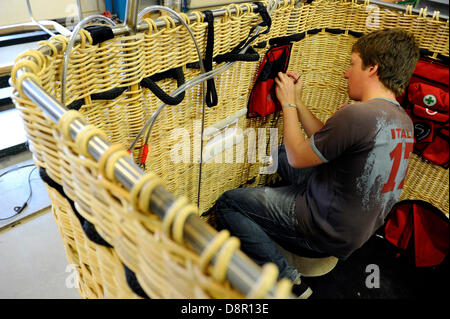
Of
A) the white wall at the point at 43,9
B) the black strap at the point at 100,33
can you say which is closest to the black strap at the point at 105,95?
the black strap at the point at 100,33

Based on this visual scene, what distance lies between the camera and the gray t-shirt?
94 cm

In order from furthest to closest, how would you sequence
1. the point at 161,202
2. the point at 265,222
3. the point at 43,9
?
the point at 43,9
the point at 265,222
the point at 161,202

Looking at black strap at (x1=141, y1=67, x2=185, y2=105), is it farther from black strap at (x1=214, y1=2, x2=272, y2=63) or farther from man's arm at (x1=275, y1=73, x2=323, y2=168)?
man's arm at (x1=275, y1=73, x2=323, y2=168)

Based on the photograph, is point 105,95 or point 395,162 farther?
point 395,162

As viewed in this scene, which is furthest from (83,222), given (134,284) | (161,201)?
(161,201)

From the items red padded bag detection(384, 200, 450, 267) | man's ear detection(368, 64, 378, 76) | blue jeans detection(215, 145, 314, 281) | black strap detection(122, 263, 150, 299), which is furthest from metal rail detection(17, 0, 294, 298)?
red padded bag detection(384, 200, 450, 267)

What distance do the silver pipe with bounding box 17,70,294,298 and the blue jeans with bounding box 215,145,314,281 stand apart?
2.70ft

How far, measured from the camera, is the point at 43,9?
7.41ft

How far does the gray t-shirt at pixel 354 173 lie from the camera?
0.94 meters

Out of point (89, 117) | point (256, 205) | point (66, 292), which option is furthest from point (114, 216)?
point (66, 292)

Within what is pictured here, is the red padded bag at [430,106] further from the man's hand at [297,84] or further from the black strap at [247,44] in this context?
the black strap at [247,44]

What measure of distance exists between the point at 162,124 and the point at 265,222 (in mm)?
529

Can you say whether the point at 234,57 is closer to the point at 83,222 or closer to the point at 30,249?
the point at 83,222
